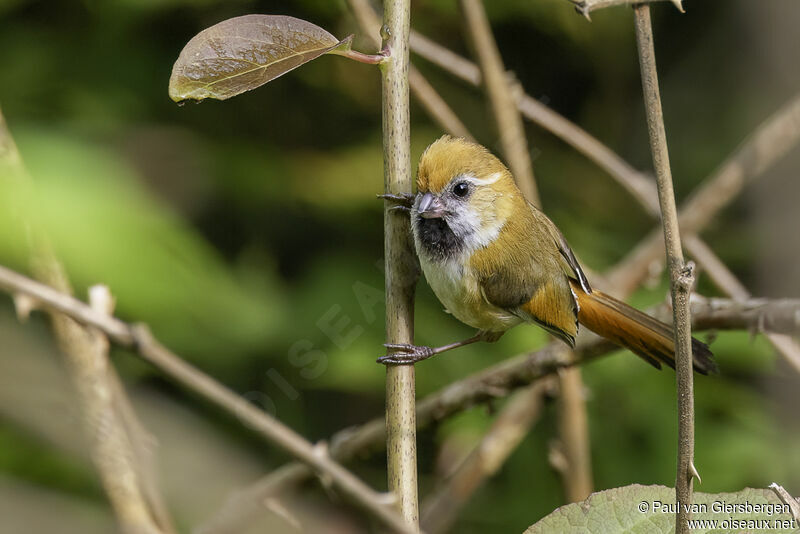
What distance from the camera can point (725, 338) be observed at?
3023mm

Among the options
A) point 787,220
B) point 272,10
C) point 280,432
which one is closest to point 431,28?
point 272,10

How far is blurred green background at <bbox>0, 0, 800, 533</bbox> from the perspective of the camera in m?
2.83

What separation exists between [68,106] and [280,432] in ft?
8.96

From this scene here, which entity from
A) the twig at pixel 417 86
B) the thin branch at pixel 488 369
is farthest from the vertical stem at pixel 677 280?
the twig at pixel 417 86

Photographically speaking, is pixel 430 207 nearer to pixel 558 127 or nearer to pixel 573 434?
pixel 558 127

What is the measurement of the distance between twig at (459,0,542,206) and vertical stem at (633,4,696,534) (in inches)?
61.1

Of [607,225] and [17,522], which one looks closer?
[17,522]

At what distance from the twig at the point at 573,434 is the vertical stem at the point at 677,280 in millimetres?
1687

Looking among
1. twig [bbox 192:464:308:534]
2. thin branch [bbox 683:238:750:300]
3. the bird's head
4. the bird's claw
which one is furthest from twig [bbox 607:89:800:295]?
the bird's claw

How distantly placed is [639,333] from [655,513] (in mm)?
971

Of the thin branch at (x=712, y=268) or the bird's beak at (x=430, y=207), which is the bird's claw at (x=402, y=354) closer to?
the bird's beak at (x=430, y=207)

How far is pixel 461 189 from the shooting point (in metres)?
2.00

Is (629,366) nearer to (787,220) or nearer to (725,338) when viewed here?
(725,338)

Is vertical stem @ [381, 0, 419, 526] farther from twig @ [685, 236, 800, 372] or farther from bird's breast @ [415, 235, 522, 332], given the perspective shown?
twig @ [685, 236, 800, 372]
